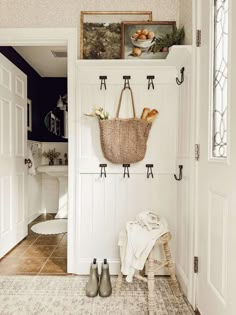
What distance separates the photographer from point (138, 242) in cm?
184

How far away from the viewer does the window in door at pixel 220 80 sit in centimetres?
142

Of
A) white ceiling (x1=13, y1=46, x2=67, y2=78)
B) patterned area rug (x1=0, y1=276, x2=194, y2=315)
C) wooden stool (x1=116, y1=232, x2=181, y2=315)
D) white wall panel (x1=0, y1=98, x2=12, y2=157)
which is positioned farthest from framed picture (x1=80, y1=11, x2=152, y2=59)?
patterned area rug (x1=0, y1=276, x2=194, y2=315)

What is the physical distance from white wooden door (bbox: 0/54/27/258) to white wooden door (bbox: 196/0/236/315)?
1.95m

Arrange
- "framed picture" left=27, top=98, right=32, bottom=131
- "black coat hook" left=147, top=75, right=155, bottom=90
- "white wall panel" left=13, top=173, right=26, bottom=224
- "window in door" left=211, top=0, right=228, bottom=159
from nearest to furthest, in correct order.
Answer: "window in door" left=211, top=0, right=228, bottom=159 < "black coat hook" left=147, top=75, right=155, bottom=90 < "white wall panel" left=13, top=173, right=26, bottom=224 < "framed picture" left=27, top=98, right=32, bottom=131

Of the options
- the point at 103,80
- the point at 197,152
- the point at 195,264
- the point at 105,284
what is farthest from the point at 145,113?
the point at 105,284

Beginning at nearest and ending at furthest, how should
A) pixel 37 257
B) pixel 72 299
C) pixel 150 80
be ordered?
pixel 72 299, pixel 150 80, pixel 37 257

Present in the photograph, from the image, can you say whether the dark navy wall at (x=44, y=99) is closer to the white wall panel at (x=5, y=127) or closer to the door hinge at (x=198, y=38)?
the white wall panel at (x=5, y=127)

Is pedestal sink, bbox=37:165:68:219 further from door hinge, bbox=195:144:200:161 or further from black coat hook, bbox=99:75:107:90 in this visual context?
door hinge, bbox=195:144:200:161

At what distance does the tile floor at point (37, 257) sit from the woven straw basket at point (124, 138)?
1181mm

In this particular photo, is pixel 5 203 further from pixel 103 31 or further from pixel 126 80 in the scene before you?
pixel 103 31

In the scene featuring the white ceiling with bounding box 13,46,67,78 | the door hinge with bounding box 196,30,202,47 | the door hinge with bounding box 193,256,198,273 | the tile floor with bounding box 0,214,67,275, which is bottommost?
the tile floor with bounding box 0,214,67,275

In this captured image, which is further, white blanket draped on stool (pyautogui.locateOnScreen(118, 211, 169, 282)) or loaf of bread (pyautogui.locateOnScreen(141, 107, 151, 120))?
loaf of bread (pyautogui.locateOnScreen(141, 107, 151, 120))

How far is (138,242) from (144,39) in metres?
1.59

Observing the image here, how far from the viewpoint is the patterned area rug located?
1.77 meters
